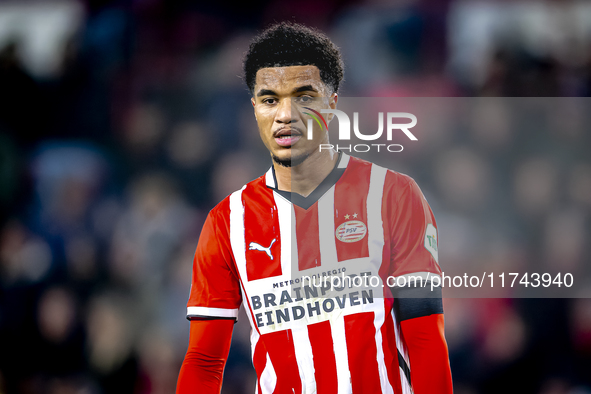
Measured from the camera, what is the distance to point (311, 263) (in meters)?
1.47

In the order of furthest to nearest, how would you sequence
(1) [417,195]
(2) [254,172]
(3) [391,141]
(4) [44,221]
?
(4) [44,221]
(2) [254,172]
(3) [391,141]
(1) [417,195]

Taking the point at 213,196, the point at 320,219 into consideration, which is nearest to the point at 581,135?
the point at 320,219

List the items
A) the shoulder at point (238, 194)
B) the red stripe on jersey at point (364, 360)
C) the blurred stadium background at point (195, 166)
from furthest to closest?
the blurred stadium background at point (195, 166) → the shoulder at point (238, 194) → the red stripe on jersey at point (364, 360)

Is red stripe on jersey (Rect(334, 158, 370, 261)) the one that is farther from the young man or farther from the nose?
the nose

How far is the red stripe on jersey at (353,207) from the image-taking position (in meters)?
1.45

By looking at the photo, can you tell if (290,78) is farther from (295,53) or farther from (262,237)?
(262,237)

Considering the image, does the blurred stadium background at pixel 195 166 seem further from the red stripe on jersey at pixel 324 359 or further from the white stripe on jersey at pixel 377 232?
the red stripe on jersey at pixel 324 359

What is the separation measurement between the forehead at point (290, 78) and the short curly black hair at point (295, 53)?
0.02 m

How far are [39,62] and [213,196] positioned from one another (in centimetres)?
116

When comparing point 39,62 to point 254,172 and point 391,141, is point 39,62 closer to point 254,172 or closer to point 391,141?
point 254,172

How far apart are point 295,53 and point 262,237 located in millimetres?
620

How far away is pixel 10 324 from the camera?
6.84 ft

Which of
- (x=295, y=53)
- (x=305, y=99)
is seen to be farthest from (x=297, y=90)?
(x=295, y=53)

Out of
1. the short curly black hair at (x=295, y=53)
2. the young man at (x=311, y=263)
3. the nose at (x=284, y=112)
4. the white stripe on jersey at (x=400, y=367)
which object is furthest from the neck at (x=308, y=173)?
the white stripe on jersey at (x=400, y=367)
